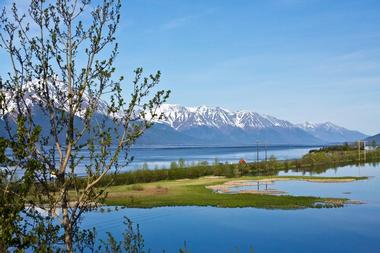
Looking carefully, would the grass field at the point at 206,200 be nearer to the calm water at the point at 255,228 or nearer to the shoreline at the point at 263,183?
the calm water at the point at 255,228

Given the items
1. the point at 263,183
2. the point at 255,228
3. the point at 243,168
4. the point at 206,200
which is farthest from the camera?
the point at 243,168

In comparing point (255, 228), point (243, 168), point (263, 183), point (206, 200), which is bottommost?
point (255, 228)

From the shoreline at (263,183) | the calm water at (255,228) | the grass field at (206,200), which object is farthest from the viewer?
the shoreline at (263,183)

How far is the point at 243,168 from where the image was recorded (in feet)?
296

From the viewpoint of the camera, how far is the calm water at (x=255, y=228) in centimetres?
2981

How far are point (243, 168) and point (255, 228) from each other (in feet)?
183

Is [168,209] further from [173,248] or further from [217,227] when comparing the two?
[173,248]

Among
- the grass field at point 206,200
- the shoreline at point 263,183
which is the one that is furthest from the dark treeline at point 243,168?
the shoreline at point 263,183

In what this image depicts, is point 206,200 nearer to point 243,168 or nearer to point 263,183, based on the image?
point 263,183

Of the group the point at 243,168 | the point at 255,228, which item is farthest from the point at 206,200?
the point at 243,168

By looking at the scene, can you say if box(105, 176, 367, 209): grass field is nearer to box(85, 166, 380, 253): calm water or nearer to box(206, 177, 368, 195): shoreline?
box(85, 166, 380, 253): calm water

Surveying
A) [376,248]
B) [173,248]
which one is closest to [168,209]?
[173,248]

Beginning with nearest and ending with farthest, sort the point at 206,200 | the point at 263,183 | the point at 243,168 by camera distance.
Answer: the point at 206,200, the point at 263,183, the point at 243,168

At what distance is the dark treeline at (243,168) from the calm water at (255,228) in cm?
1966
